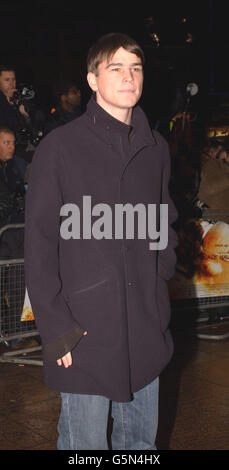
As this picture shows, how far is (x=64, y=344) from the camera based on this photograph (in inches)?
98.6

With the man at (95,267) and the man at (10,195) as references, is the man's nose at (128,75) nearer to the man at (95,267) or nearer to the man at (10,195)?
the man at (95,267)

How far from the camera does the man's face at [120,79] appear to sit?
8.53 feet

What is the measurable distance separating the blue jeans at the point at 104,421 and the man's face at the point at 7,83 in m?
5.40

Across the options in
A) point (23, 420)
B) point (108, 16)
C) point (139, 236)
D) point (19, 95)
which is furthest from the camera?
point (108, 16)

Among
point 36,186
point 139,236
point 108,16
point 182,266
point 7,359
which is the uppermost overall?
point 108,16

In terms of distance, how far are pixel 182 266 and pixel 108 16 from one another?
5161 millimetres

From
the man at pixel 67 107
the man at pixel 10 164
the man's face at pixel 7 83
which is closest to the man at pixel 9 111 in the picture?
the man's face at pixel 7 83

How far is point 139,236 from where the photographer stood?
271 centimetres

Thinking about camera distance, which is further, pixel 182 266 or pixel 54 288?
pixel 182 266

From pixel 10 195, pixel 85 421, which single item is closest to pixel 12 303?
pixel 10 195

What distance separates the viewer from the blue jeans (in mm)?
2578

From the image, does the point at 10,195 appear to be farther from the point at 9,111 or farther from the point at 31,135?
the point at 9,111

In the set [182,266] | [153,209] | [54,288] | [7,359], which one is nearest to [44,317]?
[54,288]

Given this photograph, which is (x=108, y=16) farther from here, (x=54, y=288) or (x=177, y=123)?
A: (x=54, y=288)
